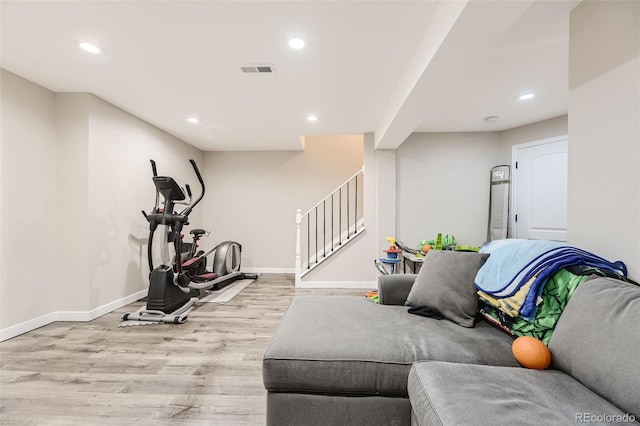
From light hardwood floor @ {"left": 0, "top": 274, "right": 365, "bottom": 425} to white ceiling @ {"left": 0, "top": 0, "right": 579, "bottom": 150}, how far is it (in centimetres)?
249

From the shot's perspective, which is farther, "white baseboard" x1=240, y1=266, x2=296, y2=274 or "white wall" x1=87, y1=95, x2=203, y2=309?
"white baseboard" x1=240, y1=266, x2=296, y2=274

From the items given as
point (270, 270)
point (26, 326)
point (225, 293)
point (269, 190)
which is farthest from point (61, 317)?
point (269, 190)

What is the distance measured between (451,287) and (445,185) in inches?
128

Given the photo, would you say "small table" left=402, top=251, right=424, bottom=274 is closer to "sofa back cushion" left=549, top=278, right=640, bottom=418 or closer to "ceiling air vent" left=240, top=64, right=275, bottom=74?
"sofa back cushion" left=549, top=278, right=640, bottom=418

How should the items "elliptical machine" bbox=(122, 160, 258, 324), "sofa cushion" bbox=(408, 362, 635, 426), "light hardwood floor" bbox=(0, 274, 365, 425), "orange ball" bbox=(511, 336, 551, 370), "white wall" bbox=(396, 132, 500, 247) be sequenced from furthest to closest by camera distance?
"white wall" bbox=(396, 132, 500, 247) < "elliptical machine" bbox=(122, 160, 258, 324) < "light hardwood floor" bbox=(0, 274, 365, 425) < "orange ball" bbox=(511, 336, 551, 370) < "sofa cushion" bbox=(408, 362, 635, 426)

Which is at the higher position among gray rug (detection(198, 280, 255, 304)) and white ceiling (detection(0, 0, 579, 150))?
white ceiling (detection(0, 0, 579, 150))

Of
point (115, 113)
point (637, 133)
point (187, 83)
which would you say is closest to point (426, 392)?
point (637, 133)

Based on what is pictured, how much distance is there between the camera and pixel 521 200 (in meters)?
4.13

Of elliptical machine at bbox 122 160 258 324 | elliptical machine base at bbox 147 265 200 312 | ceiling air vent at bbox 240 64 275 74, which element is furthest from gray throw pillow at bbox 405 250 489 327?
elliptical machine base at bbox 147 265 200 312

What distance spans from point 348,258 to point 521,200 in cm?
273

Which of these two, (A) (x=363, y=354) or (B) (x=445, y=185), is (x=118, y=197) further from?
(B) (x=445, y=185)

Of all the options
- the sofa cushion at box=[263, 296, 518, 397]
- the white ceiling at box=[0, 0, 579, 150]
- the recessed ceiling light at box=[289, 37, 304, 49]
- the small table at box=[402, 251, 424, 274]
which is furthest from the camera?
the small table at box=[402, 251, 424, 274]

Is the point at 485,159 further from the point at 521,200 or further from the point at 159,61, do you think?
the point at 159,61

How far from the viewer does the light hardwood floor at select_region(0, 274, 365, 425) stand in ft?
5.27
